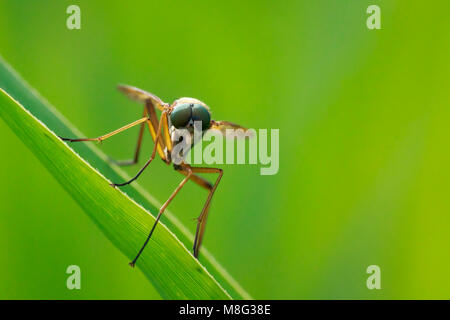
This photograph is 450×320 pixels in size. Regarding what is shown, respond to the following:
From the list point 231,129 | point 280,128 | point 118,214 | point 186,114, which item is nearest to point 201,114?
point 186,114

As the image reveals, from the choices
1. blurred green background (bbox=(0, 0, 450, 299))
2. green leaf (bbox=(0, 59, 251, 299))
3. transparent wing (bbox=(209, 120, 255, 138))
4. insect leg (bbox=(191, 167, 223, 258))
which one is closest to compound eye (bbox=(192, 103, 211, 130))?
transparent wing (bbox=(209, 120, 255, 138))

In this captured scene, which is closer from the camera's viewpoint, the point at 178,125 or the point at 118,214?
the point at 118,214

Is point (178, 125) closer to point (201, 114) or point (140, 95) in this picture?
point (201, 114)

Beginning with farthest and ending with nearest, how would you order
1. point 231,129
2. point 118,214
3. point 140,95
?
point 231,129 < point 140,95 < point 118,214

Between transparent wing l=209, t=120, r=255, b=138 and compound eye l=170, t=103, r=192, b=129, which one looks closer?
compound eye l=170, t=103, r=192, b=129

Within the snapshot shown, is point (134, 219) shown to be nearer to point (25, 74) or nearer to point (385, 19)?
point (25, 74)

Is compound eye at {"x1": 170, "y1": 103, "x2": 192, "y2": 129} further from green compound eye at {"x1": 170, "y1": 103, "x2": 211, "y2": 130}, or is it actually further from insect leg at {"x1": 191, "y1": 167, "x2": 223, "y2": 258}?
insect leg at {"x1": 191, "y1": 167, "x2": 223, "y2": 258}
